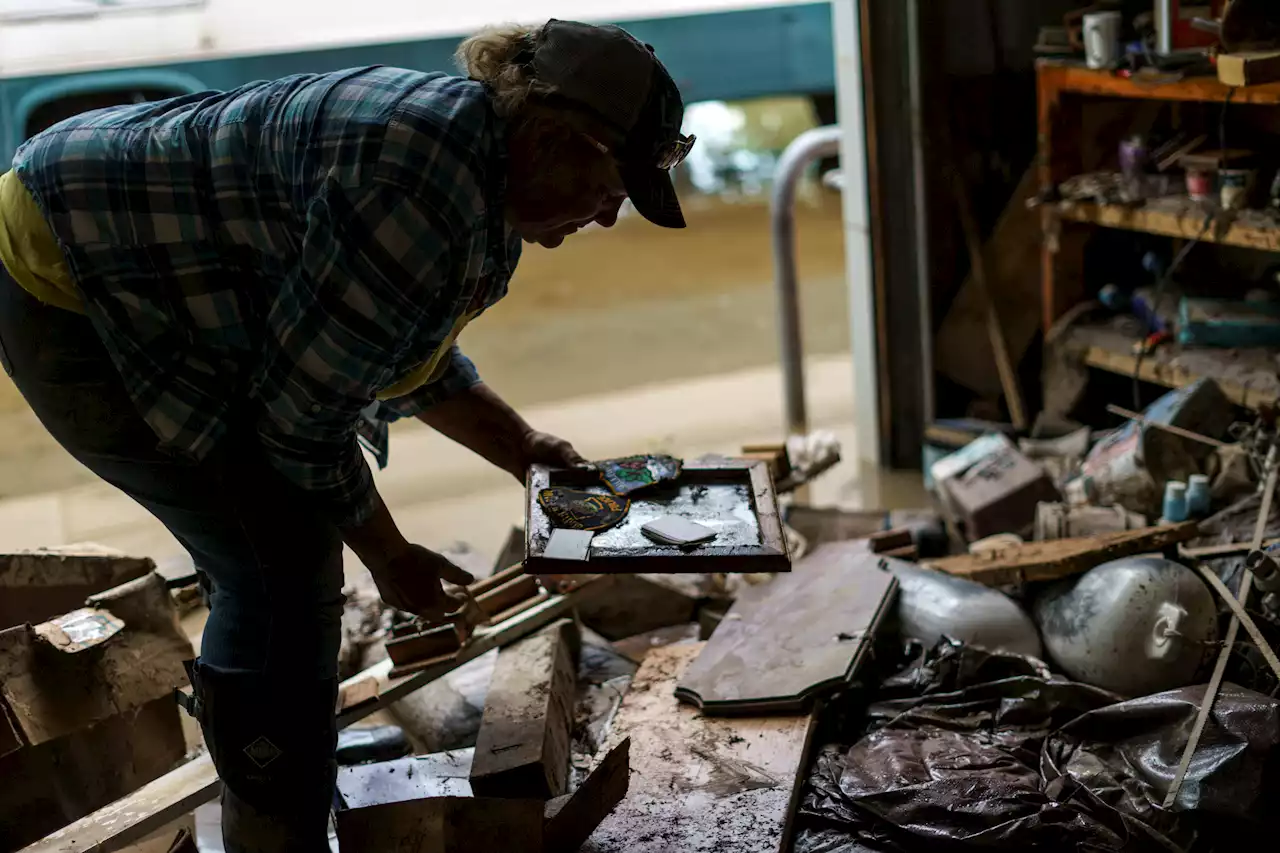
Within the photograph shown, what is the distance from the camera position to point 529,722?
2441mm

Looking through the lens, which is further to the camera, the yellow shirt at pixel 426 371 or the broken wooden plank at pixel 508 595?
the broken wooden plank at pixel 508 595

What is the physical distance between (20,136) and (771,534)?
188 inches

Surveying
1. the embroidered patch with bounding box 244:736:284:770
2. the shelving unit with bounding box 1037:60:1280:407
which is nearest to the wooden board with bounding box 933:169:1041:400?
the shelving unit with bounding box 1037:60:1280:407

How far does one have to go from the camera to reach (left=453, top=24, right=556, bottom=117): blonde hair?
5.41 feet

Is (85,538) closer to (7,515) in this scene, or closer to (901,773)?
(7,515)

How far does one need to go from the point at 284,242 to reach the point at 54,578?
1.31 m

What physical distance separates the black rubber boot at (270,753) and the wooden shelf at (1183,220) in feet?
8.13

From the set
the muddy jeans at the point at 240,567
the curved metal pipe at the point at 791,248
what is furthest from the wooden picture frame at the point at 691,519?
the curved metal pipe at the point at 791,248

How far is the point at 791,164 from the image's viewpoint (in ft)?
13.6

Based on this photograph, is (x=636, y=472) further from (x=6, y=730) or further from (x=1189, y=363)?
(x=1189, y=363)

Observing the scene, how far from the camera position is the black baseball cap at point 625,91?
5.42 ft

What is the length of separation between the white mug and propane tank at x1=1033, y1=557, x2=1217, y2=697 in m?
1.48

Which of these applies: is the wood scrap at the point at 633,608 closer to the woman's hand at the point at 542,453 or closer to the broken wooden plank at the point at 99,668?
the woman's hand at the point at 542,453

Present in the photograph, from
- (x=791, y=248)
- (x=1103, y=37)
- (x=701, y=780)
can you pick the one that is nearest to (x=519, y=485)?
(x=791, y=248)
